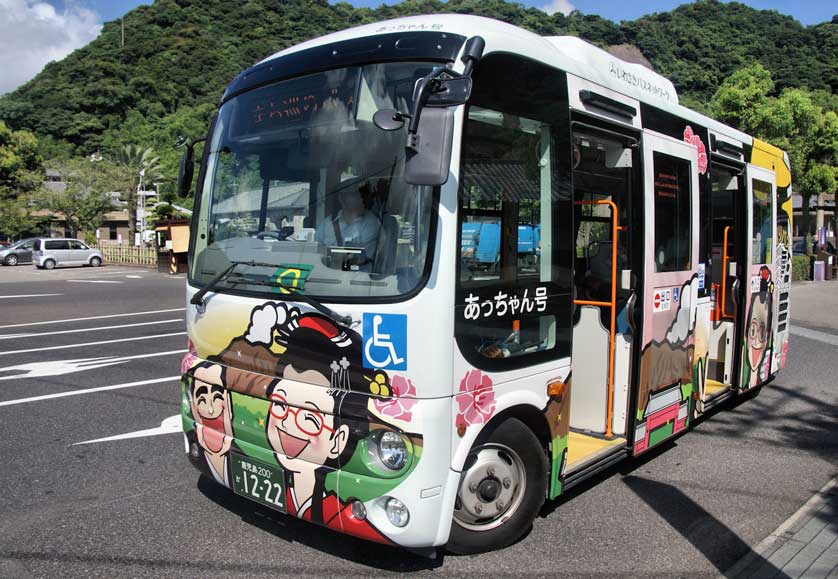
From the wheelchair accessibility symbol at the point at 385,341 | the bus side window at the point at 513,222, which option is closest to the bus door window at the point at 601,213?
the bus side window at the point at 513,222

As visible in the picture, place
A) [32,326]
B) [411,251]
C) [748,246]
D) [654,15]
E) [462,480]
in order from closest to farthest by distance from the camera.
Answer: [411,251]
[462,480]
[748,246]
[32,326]
[654,15]

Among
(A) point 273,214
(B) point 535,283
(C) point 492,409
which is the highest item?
(A) point 273,214

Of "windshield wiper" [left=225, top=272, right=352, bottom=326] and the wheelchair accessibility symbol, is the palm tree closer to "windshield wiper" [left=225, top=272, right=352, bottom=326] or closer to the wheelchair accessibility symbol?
"windshield wiper" [left=225, top=272, right=352, bottom=326]

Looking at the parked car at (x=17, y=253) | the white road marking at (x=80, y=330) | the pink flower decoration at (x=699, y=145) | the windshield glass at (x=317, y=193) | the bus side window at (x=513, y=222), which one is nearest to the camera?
the windshield glass at (x=317, y=193)

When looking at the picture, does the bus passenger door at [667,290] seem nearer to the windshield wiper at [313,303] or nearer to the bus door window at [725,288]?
the bus door window at [725,288]

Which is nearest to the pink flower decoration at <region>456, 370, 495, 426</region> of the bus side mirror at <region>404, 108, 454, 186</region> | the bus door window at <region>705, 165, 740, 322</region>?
the bus side mirror at <region>404, 108, 454, 186</region>

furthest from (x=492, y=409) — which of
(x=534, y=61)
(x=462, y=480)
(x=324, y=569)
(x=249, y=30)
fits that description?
(x=249, y=30)

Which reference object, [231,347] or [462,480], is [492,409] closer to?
[462,480]

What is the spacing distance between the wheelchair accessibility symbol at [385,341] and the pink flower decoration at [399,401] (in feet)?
0.24

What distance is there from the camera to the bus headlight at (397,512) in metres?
3.23

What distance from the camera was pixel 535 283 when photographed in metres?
3.82

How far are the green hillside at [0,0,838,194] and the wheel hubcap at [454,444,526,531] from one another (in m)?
58.8

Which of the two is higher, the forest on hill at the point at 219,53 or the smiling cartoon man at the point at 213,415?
the forest on hill at the point at 219,53

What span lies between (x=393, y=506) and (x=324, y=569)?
69 centimetres
